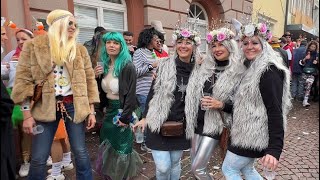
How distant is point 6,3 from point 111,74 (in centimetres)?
219

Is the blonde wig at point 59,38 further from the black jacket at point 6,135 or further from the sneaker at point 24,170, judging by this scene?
the sneaker at point 24,170

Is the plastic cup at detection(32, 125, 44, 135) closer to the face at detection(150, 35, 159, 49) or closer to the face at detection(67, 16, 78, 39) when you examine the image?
the face at detection(67, 16, 78, 39)

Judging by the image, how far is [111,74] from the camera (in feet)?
10.3

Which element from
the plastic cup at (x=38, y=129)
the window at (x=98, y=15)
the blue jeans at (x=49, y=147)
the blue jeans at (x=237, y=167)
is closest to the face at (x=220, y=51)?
the blue jeans at (x=237, y=167)

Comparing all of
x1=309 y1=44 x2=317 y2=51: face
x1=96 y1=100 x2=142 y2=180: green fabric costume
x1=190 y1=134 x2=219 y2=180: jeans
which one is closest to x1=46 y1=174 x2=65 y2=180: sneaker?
x1=96 y1=100 x2=142 y2=180: green fabric costume

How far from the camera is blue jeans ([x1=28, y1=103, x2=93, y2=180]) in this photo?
242 centimetres

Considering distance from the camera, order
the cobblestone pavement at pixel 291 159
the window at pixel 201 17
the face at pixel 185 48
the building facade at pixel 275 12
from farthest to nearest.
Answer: the building facade at pixel 275 12 < the window at pixel 201 17 < the cobblestone pavement at pixel 291 159 < the face at pixel 185 48

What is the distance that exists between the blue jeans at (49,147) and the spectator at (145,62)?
1700 mm

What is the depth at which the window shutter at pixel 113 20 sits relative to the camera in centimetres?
657

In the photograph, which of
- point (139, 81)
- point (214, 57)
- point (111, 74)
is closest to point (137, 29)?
point (139, 81)

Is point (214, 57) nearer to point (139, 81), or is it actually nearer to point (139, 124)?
point (139, 124)

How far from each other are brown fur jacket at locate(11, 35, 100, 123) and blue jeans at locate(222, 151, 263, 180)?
4.52 ft

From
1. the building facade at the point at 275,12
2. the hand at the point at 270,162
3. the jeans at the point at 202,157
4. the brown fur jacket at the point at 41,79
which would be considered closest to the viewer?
the hand at the point at 270,162

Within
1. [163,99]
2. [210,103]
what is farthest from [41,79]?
[210,103]
